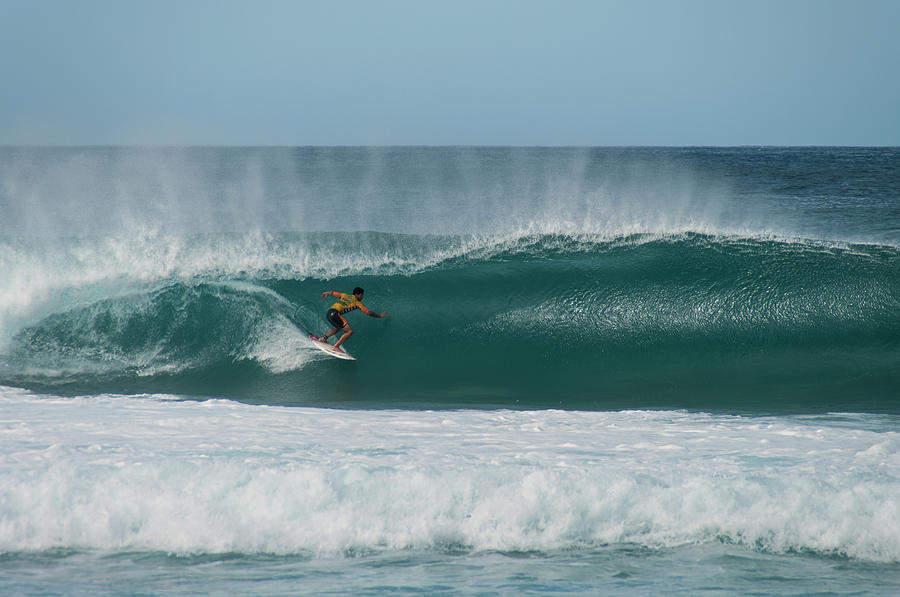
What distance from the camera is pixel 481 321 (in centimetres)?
815

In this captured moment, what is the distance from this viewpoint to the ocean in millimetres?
3475

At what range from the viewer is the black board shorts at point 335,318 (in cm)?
736

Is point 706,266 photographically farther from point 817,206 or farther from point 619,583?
point 817,206

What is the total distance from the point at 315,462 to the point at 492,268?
5.22 m

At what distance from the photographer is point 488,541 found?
142 inches

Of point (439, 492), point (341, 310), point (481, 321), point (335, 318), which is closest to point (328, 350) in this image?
point (335, 318)

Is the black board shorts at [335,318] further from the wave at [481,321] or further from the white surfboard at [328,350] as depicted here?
the wave at [481,321]

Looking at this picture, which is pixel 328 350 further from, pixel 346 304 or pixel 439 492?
pixel 439 492

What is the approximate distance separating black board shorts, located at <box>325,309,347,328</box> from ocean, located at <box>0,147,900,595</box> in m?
0.39

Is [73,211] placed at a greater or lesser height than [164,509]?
greater

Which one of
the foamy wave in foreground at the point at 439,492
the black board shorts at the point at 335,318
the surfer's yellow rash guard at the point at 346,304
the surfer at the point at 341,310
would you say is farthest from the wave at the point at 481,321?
the foamy wave in foreground at the point at 439,492

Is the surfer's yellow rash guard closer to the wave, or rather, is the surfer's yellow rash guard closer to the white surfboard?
the white surfboard

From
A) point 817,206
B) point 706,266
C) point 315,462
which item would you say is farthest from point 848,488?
point 817,206

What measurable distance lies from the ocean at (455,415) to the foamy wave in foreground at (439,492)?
2 cm
